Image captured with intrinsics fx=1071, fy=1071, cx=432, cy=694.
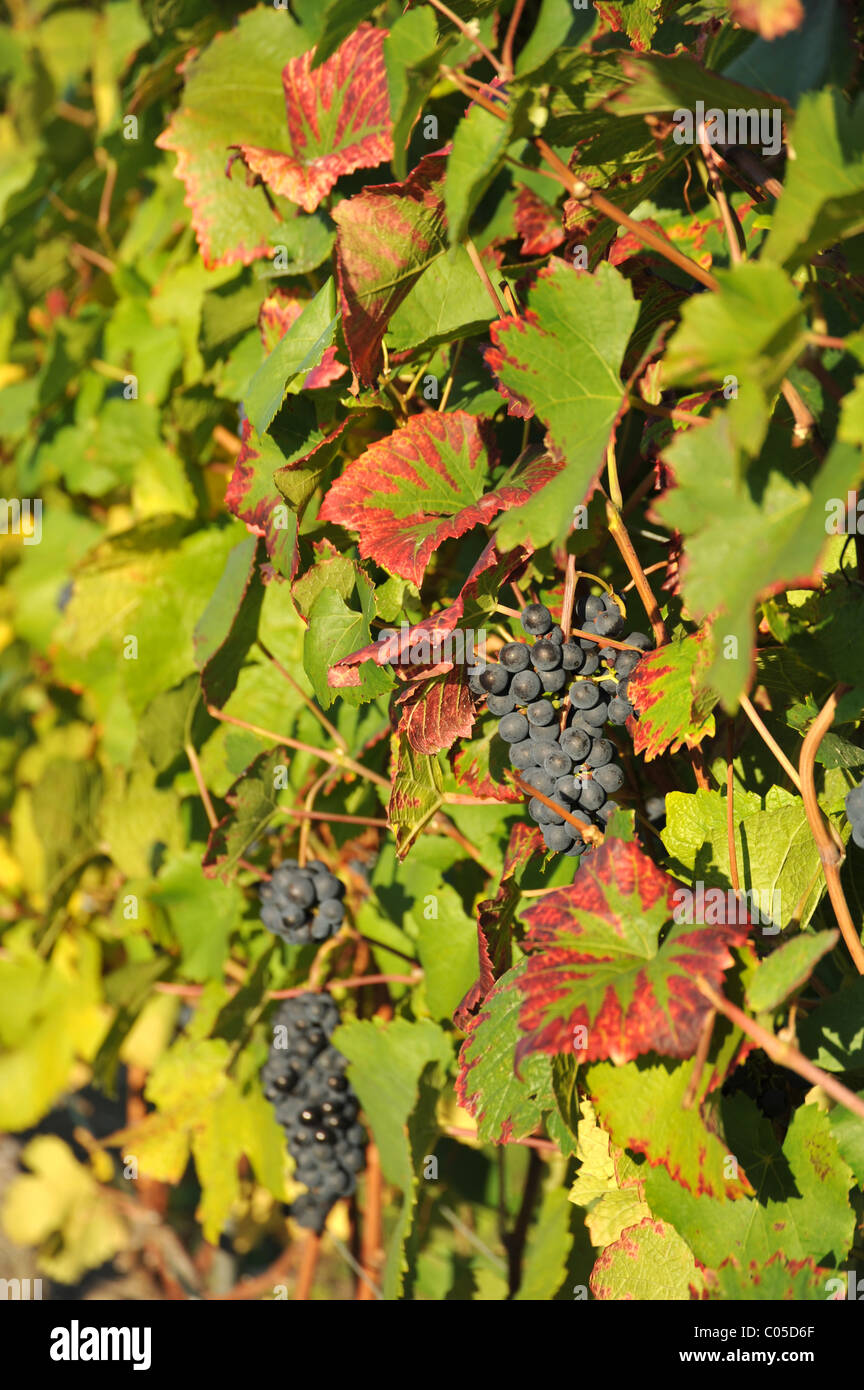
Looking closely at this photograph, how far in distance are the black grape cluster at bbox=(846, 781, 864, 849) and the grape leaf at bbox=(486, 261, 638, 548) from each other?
360mm

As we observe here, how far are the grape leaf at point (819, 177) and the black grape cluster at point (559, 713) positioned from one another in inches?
16.1

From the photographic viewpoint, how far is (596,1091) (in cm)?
97

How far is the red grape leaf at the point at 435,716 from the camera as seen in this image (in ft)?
3.39

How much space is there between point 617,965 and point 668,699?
24 centimetres

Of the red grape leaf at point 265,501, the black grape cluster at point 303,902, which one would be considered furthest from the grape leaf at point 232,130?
the black grape cluster at point 303,902

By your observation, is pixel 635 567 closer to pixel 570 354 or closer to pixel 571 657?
pixel 571 657

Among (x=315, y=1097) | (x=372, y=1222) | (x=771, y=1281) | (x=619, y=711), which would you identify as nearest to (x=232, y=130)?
(x=619, y=711)

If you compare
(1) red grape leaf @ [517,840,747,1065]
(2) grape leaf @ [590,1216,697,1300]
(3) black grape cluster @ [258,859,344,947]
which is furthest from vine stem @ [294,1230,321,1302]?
(1) red grape leaf @ [517,840,747,1065]

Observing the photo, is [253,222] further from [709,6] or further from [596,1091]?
[596,1091]

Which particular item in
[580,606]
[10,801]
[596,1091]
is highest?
[580,606]

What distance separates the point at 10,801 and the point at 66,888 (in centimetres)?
85

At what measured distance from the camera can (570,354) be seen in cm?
91

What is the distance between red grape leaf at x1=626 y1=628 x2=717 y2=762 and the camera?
0.95 meters

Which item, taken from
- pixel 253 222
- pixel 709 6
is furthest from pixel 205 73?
pixel 709 6
